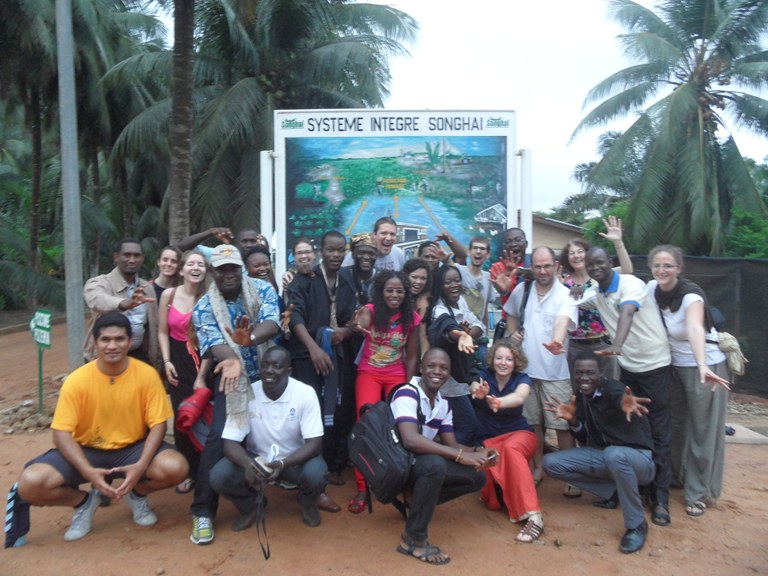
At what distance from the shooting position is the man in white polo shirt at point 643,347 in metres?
4.44

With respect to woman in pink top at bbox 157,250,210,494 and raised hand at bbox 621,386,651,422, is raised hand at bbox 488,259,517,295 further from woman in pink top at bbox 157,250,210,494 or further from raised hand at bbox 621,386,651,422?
woman in pink top at bbox 157,250,210,494

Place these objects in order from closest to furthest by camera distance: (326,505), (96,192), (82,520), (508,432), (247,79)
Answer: (82,520) → (326,505) → (508,432) → (247,79) → (96,192)

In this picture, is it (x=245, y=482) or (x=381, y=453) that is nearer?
(x=381, y=453)

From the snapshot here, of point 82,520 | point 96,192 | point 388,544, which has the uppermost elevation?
point 96,192

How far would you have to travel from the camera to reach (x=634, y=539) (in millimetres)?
4035

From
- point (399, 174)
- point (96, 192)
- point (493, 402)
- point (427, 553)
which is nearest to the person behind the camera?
point (427, 553)

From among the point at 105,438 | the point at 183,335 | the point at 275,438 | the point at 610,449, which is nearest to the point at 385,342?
the point at 275,438

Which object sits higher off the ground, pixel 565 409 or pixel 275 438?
pixel 565 409

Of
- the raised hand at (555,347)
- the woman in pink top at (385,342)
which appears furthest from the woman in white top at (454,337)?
the raised hand at (555,347)

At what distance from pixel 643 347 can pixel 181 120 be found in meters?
6.03

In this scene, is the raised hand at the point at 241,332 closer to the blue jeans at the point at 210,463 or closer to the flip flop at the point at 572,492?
the blue jeans at the point at 210,463

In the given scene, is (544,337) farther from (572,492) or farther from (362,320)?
(362,320)

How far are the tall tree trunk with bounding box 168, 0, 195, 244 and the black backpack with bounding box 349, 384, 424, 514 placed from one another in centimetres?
478

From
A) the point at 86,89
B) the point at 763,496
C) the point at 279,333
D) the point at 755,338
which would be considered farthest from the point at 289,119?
the point at 86,89
